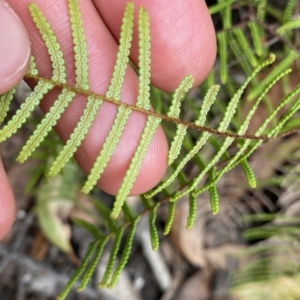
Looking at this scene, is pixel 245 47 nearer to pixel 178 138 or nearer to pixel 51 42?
pixel 178 138

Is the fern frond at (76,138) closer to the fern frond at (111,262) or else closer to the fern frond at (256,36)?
the fern frond at (111,262)

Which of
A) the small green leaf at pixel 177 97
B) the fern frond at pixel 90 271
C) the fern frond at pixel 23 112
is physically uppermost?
the small green leaf at pixel 177 97

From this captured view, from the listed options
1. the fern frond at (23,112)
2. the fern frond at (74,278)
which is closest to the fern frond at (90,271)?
the fern frond at (74,278)

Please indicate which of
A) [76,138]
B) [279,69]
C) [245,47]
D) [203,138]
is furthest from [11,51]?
[279,69]

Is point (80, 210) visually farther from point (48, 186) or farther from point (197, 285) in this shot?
point (197, 285)

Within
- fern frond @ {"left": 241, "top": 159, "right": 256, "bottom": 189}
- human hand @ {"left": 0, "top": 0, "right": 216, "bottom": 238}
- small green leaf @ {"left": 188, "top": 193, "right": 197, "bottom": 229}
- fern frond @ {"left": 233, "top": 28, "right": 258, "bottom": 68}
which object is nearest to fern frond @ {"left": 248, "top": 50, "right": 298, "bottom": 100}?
fern frond @ {"left": 233, "top": 28, "right": 258, "bottom": 68}

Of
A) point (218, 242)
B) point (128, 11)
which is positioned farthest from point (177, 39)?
point (218, 242)

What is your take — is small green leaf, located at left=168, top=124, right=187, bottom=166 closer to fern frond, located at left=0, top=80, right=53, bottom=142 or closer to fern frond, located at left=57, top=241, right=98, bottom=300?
fern frond, located at left=0, top=80, right=53, bottom=142
